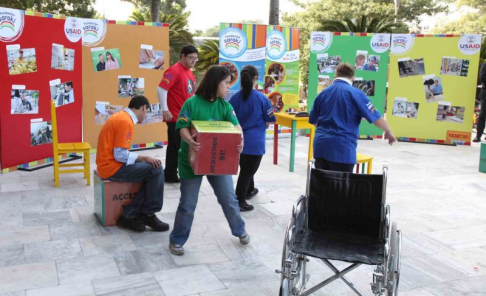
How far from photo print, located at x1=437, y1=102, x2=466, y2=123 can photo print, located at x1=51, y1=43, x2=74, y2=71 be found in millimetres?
6541

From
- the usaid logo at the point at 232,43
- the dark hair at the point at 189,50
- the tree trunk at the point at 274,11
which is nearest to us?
the dark hair at the point at 189,50

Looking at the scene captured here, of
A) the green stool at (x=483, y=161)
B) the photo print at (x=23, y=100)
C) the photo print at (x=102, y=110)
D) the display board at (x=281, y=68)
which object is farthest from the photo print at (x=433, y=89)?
the photo print at (x=23, y=100)

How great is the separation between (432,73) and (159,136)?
5.16 m

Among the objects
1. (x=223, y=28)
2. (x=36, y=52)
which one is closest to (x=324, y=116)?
(x=36, y=52)

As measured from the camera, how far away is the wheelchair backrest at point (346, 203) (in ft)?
9.68

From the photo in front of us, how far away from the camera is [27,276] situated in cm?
342

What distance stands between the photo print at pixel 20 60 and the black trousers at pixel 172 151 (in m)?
2.13

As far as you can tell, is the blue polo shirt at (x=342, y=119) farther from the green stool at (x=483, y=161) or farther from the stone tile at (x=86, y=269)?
the green stool at (x=483, y=161)

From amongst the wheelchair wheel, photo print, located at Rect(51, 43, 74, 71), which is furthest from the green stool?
photo print, located at Rect(51, 43, 74, 71)

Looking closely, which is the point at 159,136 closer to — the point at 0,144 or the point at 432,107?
the point at 0,144

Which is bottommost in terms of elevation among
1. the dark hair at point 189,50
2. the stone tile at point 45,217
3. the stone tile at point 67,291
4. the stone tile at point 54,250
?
the stone tile at point 67,291

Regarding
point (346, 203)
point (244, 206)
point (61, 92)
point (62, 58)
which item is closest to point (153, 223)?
point (244, 206)

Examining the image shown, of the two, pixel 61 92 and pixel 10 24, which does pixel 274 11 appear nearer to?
pixel 61 92

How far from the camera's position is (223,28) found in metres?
8.55
